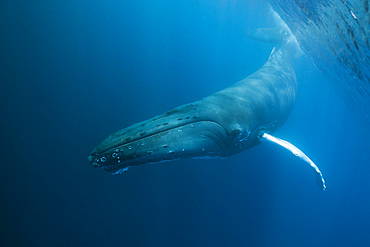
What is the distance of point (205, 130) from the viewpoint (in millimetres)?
4699

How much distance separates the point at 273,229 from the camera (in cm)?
1381

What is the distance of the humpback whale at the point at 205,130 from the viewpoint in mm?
3770

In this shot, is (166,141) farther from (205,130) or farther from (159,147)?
(205,130)

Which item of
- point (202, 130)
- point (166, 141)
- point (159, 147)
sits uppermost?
point (202, 130)

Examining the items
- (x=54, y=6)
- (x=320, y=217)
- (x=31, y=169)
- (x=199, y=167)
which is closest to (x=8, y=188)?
(x=31, y=169)

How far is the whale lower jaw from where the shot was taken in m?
3.68

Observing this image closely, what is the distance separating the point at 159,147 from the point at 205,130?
47.8 inches

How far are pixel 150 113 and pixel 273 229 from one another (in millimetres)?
10825

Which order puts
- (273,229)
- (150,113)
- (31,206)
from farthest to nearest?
(150,113) < (273,229) < (31,206)

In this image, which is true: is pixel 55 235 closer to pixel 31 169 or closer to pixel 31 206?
pixel 31 206

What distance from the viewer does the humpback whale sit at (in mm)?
3770

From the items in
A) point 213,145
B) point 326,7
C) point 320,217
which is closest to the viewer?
point 326,7

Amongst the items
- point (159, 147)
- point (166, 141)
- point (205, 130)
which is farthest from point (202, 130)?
point (159, 147)

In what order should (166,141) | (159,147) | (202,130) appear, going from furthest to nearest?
(202,130) < (166,141) < (159,147)
